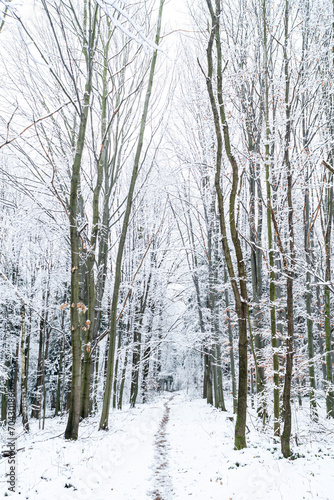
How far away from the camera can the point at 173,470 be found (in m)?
5.26

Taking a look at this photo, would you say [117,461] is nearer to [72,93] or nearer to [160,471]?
[160,471]

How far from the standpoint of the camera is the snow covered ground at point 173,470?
390 cm

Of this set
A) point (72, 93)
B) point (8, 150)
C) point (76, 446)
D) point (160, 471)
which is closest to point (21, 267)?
point (8, 150)

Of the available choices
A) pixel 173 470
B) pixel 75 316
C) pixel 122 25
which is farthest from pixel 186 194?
pixel 122 25

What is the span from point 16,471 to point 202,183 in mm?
11079

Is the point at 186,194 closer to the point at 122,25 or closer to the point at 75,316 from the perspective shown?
the point at 75,316

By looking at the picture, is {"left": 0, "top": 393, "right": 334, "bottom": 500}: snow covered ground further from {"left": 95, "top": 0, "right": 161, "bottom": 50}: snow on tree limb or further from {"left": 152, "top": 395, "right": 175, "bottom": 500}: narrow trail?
{"left": 95, "top": 0, "right": 161, "bottom": 50}: snow on tree limb

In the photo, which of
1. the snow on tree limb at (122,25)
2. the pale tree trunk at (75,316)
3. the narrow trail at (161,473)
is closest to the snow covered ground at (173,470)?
the narrow trail at (161,473)

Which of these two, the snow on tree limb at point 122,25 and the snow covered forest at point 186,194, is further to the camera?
the snow covered forest at point 186,194

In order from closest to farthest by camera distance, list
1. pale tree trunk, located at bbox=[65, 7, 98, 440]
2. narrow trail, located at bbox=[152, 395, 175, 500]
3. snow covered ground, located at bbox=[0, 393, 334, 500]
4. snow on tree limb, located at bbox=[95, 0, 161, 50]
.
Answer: snow on tree limb, located at bbox=[95, 0, 161, 50]
snow covered ground, located at bbox=[0, 393, 334, 500]
narrow trail, located at bbox=[152, 395, 175, 500]
pale tree trunk, located at bbox=[65, 7, 98, 440]

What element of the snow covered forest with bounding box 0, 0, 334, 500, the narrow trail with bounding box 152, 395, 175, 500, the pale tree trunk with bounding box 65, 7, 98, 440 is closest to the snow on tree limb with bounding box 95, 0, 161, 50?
the snow covered forest with bounding box 0, 0, 334, 500

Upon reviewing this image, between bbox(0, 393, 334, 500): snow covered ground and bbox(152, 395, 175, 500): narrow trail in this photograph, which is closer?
bbox(0, 393, 334, 500): snow covered ground

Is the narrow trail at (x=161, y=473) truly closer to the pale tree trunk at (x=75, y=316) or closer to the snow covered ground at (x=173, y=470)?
the snow covered ground at (x=173, y=470)

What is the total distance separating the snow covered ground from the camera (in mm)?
3898
